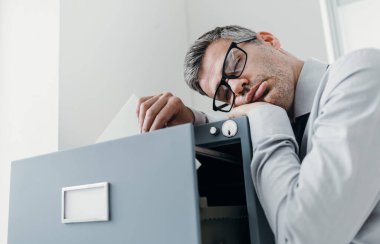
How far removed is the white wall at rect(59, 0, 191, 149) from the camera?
112 centimetres

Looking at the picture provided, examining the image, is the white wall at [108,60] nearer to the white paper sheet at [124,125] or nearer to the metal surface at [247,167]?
the white paper sheet at [124,125]

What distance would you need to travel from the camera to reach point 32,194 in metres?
0.65

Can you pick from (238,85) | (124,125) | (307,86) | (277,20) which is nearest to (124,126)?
(124,125)

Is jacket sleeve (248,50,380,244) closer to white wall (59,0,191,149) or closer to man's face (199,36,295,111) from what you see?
man's face (199,36,295,111)

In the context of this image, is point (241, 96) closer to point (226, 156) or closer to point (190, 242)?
point (226, 156)

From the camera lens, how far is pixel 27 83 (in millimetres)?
1180

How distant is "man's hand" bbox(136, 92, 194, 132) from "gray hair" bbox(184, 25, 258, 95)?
0.21 metres

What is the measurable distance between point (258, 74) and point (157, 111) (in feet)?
0.86

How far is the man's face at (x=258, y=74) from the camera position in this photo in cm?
80

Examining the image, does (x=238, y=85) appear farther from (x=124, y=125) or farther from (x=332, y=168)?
(x=332, y=168)

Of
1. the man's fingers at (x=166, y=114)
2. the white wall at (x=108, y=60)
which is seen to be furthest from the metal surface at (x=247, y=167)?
the white wall at (x=108, y=60)

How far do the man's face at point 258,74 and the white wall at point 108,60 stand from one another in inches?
17.8

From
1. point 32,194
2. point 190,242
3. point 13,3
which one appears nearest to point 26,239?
point 32,194

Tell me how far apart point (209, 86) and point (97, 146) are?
0.43m
